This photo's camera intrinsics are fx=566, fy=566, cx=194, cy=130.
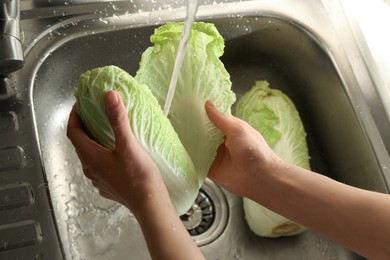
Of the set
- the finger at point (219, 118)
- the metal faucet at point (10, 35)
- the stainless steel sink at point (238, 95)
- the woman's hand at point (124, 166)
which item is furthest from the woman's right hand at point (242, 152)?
the metal faucet at point (10, 35)

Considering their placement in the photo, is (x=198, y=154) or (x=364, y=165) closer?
(x=198, y=154)

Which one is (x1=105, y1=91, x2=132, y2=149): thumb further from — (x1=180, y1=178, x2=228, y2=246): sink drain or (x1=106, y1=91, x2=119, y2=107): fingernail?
(x1=180, y1=178, x2=228, y2=246): sink drain

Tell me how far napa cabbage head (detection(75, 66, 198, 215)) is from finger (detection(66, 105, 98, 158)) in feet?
0.05

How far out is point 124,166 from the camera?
0.89 metres

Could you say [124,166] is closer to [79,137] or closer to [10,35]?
[79,137]

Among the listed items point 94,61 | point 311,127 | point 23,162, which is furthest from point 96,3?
point 311,127

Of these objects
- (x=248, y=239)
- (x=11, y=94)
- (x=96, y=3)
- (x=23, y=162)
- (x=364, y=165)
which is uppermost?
(x=96, y=3)

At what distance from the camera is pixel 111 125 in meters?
0.92

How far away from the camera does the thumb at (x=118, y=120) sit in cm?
90

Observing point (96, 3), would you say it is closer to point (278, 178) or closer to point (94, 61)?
point (94, 61)

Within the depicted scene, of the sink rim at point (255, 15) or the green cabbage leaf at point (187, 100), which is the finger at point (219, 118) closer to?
the green cabbage leaf at point (187, 100)

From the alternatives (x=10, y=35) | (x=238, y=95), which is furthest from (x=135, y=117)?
(x=238, y=95)

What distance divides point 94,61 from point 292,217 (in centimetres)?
62

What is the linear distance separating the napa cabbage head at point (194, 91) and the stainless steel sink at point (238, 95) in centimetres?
27
